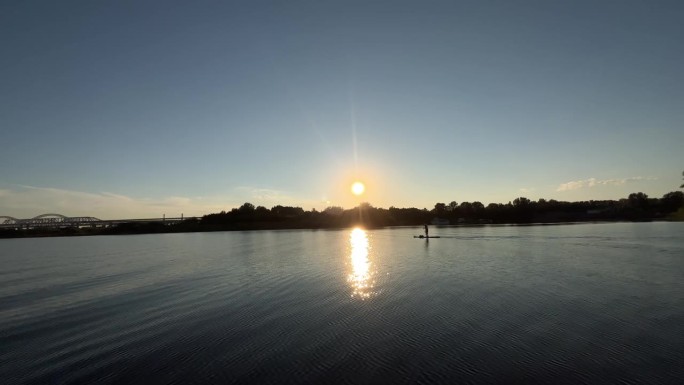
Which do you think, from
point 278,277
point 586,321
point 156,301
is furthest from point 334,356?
point 278,277

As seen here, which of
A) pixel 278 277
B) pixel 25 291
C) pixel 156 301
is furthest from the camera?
pixel 278 277

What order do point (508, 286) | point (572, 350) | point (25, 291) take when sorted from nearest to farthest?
point (572, 350)
point (508, 286)
point (25, 291)

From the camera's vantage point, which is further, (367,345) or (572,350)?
(367,345)

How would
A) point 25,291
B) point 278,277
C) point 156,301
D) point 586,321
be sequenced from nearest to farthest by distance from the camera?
point 586,321
point 156,301
point 25,291
point 278,277

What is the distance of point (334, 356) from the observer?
12922 millimetres

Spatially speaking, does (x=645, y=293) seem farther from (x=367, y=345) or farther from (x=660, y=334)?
(x=367, y=345)

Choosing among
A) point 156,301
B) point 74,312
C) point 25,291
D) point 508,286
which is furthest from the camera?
point 25,291

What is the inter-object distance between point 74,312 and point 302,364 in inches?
640

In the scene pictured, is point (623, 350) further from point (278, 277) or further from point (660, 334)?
point (278, 277)

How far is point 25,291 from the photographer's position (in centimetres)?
2898

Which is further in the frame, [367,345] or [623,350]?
[367,345]

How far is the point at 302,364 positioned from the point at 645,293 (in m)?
21.4

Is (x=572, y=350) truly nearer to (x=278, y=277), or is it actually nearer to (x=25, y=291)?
(x=278, y=277)

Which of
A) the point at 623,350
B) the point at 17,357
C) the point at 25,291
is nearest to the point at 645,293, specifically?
the point at 623,350
